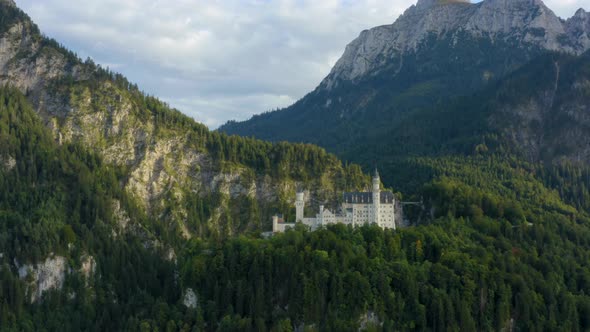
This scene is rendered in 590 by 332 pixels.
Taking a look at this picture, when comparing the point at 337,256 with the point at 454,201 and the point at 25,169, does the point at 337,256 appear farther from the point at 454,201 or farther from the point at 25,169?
the point at 25,169

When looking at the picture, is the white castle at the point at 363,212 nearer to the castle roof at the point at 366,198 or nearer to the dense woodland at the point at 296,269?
the castle roof at the point at 366,198

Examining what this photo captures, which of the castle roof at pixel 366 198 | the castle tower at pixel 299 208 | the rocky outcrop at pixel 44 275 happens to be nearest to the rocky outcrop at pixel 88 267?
the rocky outcrop at pixel 44 275

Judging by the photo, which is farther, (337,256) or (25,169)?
(25,169)

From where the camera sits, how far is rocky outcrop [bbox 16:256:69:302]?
153375 millimetres

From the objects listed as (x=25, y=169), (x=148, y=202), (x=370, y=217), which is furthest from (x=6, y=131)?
(x=370, y=217)

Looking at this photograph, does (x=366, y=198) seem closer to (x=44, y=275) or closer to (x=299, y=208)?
(x=299, y=208)

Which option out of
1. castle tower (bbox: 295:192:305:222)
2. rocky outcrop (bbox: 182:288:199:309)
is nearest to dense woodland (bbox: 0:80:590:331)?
rocky outcrop (bbox: 182:288:199:309)

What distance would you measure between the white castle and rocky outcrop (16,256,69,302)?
1862 inches

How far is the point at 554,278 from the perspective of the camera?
14338 cm

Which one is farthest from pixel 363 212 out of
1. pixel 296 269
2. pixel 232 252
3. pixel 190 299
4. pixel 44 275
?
pixel 44 275

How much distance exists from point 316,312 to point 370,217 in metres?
38.9

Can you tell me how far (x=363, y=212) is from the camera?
164 m

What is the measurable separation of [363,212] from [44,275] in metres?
70.6

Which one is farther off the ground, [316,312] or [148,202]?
[148,202]
